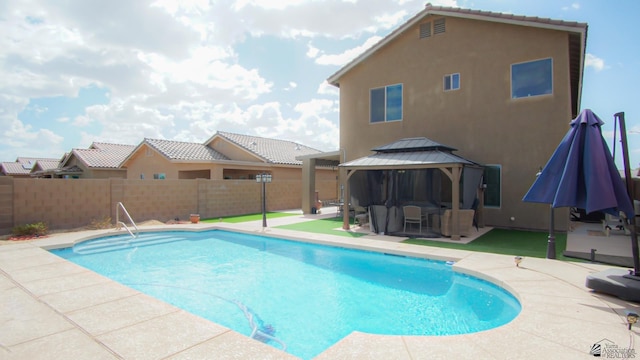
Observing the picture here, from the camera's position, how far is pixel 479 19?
1315 cm

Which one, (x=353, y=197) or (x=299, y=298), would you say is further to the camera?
(x=353, y=197)

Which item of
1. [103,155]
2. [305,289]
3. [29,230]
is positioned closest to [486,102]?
[305,289]

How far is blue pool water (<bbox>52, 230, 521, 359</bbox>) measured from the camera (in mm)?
5605

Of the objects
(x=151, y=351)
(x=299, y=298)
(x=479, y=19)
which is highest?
(x=479, y=19)

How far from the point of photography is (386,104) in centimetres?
1565

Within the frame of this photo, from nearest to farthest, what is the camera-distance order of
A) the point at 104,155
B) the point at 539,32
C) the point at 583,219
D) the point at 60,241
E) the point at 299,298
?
the point at 299,298
the point at 60,241
the point at 539,32
the point at 583,219
the point at 104,155

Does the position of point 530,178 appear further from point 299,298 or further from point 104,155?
point 104,155

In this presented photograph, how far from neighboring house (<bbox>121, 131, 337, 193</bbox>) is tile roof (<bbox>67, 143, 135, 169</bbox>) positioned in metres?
2.33

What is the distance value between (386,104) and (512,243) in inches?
A: 318

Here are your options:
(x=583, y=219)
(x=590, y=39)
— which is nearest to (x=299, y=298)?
(x=590, y=39)

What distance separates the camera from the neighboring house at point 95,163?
27.1 metres

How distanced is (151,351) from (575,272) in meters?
7.69

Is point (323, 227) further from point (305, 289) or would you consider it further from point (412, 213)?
point (305, 289)

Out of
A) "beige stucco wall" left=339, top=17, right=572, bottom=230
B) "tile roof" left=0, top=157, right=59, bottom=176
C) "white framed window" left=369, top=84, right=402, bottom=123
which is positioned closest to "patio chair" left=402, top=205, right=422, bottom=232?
"beige stucco wall" left=339, top=17, right=572, bottom=230
